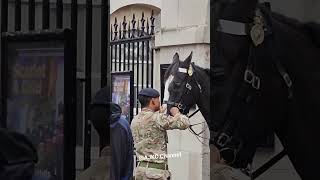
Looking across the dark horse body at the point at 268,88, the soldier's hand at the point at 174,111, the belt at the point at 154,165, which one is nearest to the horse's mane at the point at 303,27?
the dark horse body at the point at 268,88

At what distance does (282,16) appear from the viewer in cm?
147

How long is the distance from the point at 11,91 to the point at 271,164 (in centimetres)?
96

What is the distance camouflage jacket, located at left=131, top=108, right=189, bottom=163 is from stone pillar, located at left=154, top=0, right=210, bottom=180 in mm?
32

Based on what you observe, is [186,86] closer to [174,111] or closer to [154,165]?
[174,111]

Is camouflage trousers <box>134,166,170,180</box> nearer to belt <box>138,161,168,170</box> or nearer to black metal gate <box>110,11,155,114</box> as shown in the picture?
belt <box>138,161,168,170</box>

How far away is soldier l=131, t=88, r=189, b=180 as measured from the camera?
5.08ft

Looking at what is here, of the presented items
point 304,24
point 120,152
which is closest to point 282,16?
point 304,24

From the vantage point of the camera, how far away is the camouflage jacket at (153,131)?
1530 mm

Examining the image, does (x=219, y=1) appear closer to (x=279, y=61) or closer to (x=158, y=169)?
(x=279, y=61)

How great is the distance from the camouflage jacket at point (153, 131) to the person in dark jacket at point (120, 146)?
0.09 ft

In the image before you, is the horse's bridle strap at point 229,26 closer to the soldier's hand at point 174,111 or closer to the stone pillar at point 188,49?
the stone pillar at point 188,49

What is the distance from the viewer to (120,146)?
177cm

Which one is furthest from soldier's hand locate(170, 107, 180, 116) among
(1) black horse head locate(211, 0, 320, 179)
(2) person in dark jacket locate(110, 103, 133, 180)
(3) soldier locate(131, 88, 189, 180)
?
(2) person in dark jacket locate(110, 103, 133, 180)

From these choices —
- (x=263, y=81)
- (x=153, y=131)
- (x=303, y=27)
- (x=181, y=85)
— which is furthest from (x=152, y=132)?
(x=303, y=27)
